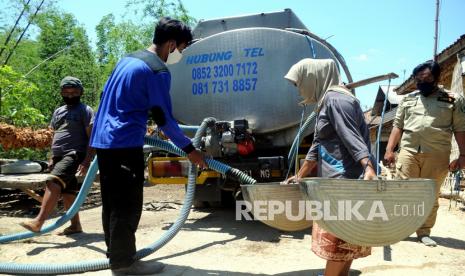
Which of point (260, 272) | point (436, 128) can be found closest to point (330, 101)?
point (260, 272)

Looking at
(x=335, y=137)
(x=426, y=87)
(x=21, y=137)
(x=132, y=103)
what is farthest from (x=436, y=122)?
(x=21, y=137)

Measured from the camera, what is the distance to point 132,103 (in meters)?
2.92

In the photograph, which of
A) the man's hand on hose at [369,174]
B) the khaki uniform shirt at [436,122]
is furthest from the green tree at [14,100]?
the man's hand on hose at [369,174]

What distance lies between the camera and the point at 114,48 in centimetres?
1866

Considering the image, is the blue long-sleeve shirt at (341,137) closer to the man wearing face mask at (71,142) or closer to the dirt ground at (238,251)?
the dirt ground at (238,251)

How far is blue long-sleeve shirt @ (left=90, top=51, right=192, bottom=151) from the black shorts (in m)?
1.43

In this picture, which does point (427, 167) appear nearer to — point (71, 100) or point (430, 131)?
point (430, 131)

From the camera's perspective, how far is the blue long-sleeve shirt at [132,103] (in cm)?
290

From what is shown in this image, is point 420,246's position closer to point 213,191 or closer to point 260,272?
point 260,272

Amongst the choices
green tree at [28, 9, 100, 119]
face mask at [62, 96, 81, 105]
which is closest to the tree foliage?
green tree at [28, 9, 100, 119]

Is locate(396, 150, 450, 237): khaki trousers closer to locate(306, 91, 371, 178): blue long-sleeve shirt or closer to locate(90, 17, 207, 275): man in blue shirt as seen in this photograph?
locate(306, 91, 371, 178): blue long-sleeve shirt

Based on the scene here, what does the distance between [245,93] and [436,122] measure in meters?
2.03

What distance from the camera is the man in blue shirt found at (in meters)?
2.91

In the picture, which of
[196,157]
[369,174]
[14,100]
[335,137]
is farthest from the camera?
[14,100]
